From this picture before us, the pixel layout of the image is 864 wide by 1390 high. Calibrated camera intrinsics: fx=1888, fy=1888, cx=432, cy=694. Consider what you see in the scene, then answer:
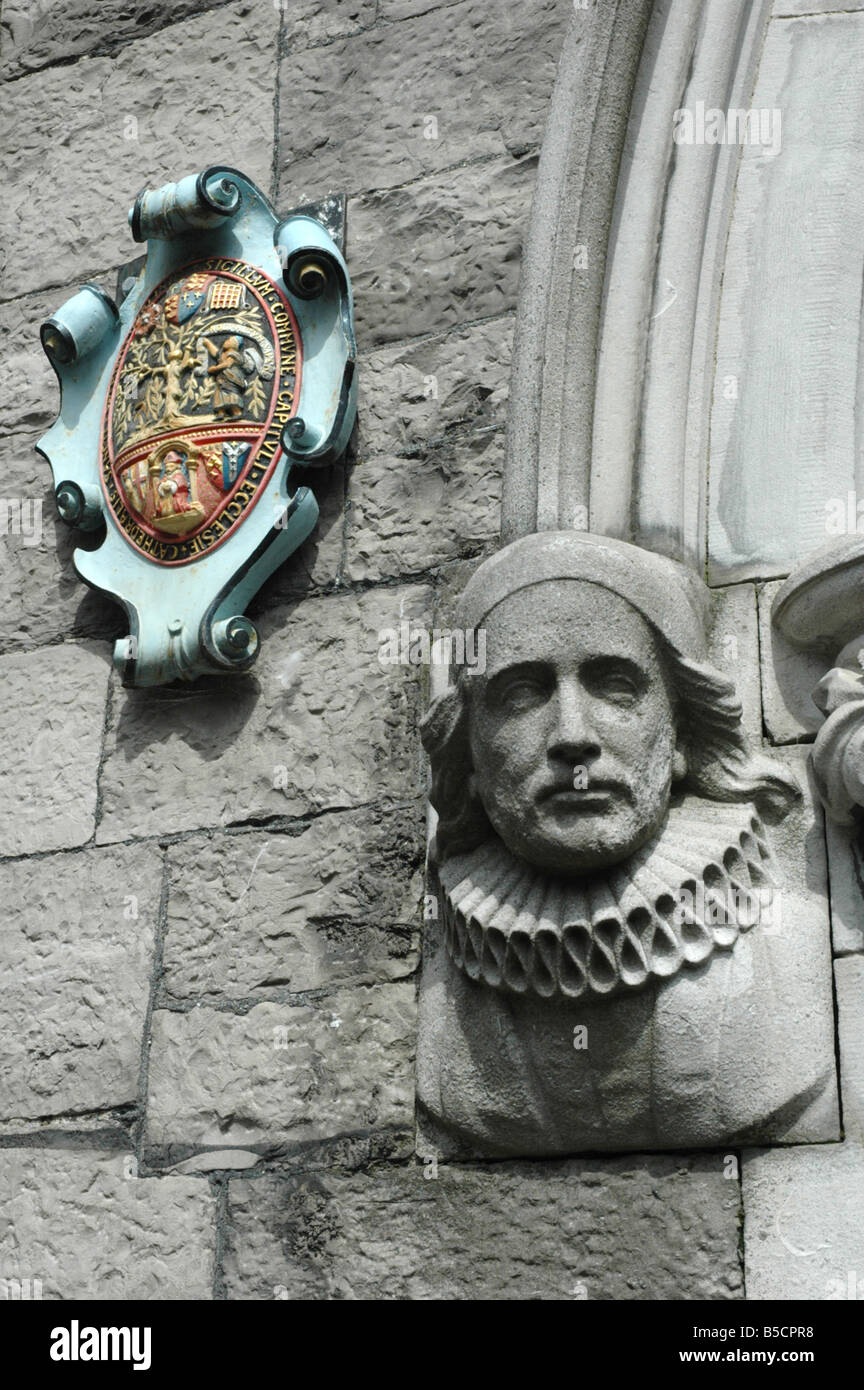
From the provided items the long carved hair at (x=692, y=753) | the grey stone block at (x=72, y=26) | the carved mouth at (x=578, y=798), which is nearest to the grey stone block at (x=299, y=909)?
the long carved hair at (x=692, y=753)

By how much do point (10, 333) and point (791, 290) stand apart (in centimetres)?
139

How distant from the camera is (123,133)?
3.30 meters

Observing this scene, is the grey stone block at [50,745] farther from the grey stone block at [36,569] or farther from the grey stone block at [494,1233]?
the grey stone block at [494,1233]

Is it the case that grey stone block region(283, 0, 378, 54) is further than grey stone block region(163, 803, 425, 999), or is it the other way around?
grey stone block region(283, 0, 378, 54)

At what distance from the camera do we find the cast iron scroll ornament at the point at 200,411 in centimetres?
279

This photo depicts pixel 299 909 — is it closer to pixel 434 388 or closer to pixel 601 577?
pixel 601 577

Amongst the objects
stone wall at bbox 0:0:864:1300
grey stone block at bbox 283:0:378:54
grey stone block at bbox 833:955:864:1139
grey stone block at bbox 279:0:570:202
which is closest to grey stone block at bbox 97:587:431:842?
stone wall at bbox 0:0:864:1300

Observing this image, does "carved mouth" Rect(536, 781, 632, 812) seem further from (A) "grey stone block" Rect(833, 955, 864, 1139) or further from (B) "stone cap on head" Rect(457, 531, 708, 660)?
(A) "grey stone block" Rect(833, 955, 864, 1139)

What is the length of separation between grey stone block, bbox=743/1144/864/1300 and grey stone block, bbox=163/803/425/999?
0.56m

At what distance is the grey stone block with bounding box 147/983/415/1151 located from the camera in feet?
8.00

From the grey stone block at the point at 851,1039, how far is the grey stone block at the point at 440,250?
113 centimetres

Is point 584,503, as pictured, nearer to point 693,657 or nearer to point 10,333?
point 693,657

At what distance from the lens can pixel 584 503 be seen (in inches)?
99.6
